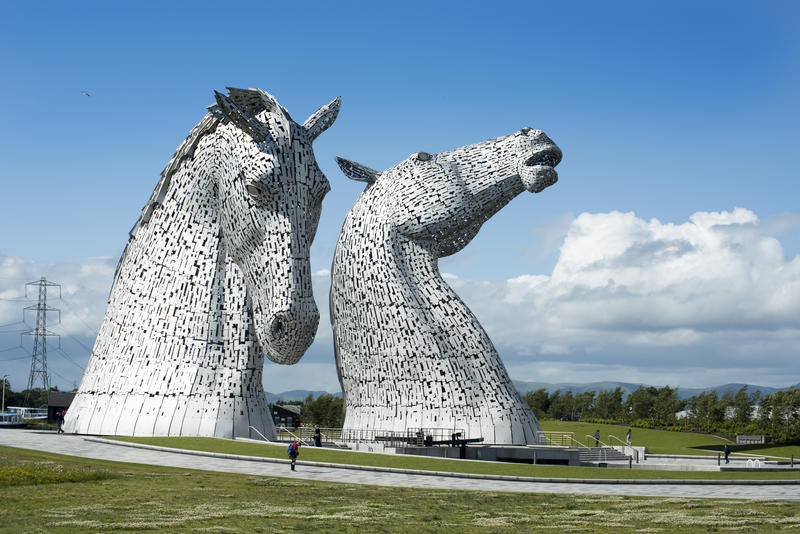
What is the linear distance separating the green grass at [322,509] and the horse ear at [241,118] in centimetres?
668

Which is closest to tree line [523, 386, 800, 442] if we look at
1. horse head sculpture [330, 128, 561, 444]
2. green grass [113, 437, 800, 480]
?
horse head sculpture [330, 128, 561, 444]

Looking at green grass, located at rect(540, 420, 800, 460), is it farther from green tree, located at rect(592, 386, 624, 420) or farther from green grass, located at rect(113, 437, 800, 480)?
green tree, located at rect(592, 386, 624, 420)

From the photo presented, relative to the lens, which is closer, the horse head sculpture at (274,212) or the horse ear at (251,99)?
the horse head sculpture at (274,212)

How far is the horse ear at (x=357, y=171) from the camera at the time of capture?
2725 cm

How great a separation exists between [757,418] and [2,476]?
134ft

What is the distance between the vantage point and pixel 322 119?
63.2 feet

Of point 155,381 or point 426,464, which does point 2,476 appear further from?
point 426,464

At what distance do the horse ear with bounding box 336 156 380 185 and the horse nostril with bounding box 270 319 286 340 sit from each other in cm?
1102

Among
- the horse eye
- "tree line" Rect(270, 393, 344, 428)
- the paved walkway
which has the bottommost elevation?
the paved walkway

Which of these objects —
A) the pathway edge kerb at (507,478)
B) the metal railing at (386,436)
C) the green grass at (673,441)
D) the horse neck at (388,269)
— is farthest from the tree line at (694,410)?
the pathway edge kerb at (507,478)

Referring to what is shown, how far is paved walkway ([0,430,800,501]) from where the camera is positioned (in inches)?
575

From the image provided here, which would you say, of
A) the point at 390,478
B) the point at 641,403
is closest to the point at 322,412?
the point at 641,403

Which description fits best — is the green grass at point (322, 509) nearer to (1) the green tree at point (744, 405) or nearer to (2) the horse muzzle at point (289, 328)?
(2) the horse muzzle at point (289, 328)

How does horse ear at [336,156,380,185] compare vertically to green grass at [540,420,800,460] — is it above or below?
above
